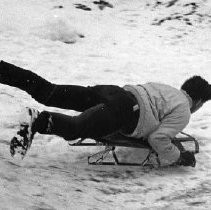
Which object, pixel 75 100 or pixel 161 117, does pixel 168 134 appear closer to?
pixel 161 117

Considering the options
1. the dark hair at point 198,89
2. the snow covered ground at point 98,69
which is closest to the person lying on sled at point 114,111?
the dark hair at point 198,89

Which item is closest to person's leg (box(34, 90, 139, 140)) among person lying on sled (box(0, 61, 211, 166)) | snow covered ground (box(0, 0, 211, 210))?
person lying on sled (box(0, 61, 211, 166))

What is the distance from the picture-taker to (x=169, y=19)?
8.63 meters

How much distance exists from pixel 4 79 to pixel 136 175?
4.34ft

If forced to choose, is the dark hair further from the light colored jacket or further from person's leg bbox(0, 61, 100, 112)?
person's leg bbox(0, 61, 100, 112)

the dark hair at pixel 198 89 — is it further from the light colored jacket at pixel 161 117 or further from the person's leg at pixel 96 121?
the person's leg at pixel 96 121

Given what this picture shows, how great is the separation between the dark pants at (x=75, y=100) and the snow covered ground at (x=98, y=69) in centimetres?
34

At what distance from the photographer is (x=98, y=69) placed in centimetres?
650

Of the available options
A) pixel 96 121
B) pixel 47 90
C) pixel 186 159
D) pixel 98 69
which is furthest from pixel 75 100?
pixel 98 69

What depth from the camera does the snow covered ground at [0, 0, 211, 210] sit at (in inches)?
126

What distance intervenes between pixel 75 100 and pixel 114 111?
17.1 inches

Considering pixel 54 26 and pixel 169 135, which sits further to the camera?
pixel 54 26

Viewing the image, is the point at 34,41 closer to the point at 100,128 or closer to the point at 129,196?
the point at 100,128

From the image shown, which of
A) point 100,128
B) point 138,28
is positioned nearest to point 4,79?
point 100,128
